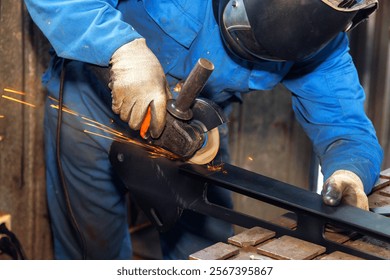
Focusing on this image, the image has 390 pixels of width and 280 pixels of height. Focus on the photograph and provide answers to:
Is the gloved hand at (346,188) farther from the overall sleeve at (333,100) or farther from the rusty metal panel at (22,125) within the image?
the rusty metal panel at (22,125)

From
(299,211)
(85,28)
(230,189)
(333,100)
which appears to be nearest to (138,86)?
(85,28)

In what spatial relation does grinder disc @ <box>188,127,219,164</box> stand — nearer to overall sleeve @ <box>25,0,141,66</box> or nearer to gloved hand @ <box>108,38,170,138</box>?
gloved hand @ <box>108,38,170,138</box>

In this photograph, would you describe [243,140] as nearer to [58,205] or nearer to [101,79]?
[58,205]

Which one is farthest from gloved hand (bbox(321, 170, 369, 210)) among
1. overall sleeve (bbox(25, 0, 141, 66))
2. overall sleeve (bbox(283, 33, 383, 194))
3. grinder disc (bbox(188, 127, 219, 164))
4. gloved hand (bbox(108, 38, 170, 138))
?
overall sleeve (bbox(25, 0, 141, 66))

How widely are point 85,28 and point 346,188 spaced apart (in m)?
0.97

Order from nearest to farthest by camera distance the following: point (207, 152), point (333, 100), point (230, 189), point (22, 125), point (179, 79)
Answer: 1. point (230, 189)
2. point (207, 152)
3. point (179, 79)
4. point (333, 100)
5. point (22, 125)

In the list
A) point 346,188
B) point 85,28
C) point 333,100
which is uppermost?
point 85,28

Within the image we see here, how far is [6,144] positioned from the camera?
9.84ft

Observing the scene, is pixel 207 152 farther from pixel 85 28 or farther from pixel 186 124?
pixel 85 28

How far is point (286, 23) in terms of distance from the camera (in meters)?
2.04

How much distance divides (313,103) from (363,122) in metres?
0.20

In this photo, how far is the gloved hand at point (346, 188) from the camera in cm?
200

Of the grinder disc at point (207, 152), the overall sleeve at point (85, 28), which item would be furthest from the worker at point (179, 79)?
the grinder disc at point (207, 152)
